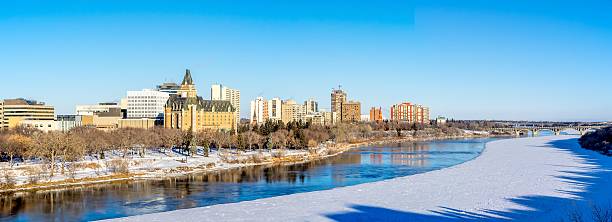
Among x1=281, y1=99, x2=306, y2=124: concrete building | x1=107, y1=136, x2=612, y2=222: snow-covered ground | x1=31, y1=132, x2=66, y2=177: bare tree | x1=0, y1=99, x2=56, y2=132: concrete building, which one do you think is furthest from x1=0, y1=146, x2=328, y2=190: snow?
x1=281, y1=99, x2=306, y2=124: concrete building

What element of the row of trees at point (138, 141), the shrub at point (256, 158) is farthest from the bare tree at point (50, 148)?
the shrub at point (256, 158)

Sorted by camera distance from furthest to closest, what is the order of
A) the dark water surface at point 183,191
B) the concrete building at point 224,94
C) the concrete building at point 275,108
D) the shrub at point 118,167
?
the concrete building at point 275,108, the concrete building at point 224,94, the shrub at point 118,167, the dark water surface at point 183,191

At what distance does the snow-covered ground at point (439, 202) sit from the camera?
875 inches

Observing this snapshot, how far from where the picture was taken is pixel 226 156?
179ft

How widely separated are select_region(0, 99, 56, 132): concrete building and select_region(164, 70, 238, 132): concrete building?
A: 2007 cm

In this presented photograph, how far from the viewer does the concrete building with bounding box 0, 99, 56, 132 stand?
10444 centimetres

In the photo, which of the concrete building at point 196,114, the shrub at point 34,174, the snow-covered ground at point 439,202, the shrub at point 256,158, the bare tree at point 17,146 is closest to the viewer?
the snow-covered ground at point 439,202

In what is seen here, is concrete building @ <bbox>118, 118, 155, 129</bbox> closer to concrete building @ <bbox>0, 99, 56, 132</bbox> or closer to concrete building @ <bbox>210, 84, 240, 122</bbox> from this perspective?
concrete building @ <bbox>0, 99, 56, 132</bbox>

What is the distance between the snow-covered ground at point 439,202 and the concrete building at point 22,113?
84.8 m

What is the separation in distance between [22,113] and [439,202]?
9881cm

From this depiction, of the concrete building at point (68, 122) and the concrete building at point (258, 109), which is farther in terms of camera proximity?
the concrete building at point (258, 109)

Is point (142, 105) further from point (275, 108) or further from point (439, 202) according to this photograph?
point (439, 202)

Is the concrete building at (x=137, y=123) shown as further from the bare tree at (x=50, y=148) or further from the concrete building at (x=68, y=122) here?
the bare tree at (x=50, y=148)

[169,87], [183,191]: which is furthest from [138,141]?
[169,87]
